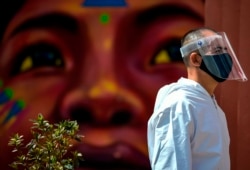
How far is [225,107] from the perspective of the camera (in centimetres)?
484

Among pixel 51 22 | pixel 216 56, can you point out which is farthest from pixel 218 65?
pixel 51 22

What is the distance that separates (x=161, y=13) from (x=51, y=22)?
0.98 metres

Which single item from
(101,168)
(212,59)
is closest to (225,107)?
(101,168)

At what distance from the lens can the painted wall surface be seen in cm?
477

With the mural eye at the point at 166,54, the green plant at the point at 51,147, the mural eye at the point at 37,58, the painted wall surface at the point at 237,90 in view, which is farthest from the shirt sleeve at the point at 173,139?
the mural eye at the point at 37,58

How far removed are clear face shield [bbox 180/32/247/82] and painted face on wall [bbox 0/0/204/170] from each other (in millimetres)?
2330

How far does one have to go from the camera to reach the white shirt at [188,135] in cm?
230

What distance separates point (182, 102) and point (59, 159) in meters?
1.16

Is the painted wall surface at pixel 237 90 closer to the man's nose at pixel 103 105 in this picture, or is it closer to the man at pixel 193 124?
the man's nose at pixel 103 105

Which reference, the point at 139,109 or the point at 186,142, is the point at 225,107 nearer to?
the point at 139,109

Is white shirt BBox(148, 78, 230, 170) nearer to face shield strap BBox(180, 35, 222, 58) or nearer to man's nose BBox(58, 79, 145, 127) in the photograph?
face shield strap BBox(180, 35, 222, 58)

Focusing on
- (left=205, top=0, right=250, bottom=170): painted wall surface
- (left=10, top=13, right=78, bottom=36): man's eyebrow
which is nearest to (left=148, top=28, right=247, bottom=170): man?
(left=205, top=0, right=250, bottom=170): painted wall surface

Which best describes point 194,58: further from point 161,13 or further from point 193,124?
point 161,13

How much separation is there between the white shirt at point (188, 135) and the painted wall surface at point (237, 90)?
240 centimetres
